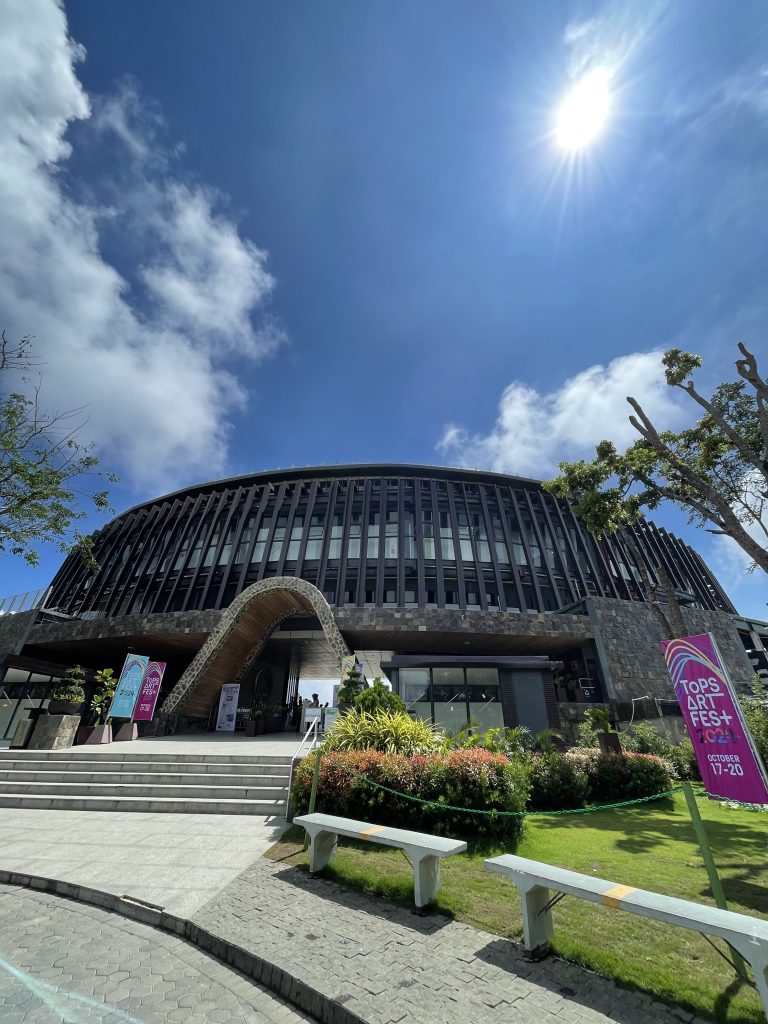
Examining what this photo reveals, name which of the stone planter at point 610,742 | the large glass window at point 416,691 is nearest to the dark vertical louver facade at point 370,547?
the large glass window at point 416,691

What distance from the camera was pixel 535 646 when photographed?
27703 mm

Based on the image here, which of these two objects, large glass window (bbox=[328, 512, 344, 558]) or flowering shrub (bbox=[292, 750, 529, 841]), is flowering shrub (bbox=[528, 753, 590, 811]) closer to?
flowering shrub (bbox=[292, 750, 529, 841])

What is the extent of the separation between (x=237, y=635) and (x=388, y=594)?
12.7m

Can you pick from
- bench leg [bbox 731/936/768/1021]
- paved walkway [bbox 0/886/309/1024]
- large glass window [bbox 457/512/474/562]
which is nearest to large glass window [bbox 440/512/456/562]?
large glass window [bbox 457/512/474/562]

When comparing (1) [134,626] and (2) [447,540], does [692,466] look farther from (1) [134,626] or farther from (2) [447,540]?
(1) [134,626]

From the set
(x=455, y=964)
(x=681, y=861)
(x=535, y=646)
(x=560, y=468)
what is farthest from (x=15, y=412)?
(x=535, y=646)

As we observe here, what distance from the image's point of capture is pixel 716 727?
5934mm

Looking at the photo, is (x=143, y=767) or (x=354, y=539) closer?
(x=143, y=767)

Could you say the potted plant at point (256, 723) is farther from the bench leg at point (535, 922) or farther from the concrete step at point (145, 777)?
the bench leg at point (535, 922)

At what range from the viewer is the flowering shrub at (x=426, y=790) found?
7680 mm

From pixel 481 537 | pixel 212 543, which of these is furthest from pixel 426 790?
pixel 212 543

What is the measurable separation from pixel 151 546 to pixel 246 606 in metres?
21.1

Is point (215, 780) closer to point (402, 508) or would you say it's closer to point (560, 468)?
point (560, 468)

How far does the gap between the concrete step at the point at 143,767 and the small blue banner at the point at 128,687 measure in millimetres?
4822
